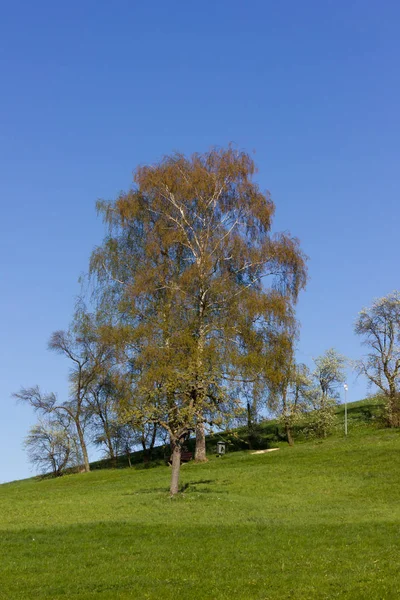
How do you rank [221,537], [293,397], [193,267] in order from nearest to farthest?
[221,537] → [193,267] → [293,397]

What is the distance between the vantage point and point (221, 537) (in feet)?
85.6

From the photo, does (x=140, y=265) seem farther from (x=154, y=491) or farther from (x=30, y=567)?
(x=30, y=567)

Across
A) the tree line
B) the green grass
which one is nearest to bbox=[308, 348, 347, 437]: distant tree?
the tree line

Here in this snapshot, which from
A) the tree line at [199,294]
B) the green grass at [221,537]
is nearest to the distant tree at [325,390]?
the tree line at [199,294]

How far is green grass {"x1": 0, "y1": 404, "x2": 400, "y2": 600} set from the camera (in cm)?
1958

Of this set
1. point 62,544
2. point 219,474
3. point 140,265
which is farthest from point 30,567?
point 140,265

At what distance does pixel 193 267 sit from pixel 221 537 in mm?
28523

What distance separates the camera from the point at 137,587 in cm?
1969

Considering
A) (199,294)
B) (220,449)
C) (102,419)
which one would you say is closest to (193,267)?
(199,294)

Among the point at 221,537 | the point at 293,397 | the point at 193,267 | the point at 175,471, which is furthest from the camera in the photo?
the point at 293,397

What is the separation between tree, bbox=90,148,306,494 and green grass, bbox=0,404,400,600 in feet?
27.2

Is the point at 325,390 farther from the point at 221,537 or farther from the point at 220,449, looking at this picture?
the point at 221,537

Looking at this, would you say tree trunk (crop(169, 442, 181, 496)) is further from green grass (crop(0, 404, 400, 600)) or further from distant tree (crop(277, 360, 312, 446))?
distant tree (crop(277, 360, 312, 446))

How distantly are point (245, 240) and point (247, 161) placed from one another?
6221mm
